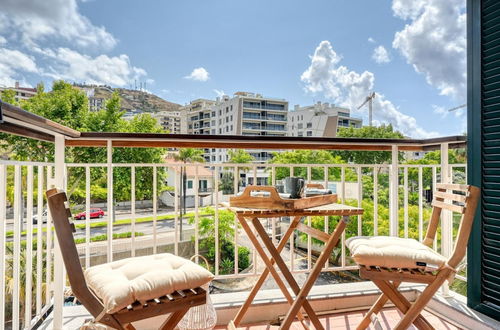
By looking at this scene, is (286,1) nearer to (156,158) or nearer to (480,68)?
(156,158)

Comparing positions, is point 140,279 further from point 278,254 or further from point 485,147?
point 485,147

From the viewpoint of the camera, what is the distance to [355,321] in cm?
183

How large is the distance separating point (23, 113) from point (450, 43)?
174 ft

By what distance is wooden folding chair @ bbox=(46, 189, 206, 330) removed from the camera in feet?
3.07

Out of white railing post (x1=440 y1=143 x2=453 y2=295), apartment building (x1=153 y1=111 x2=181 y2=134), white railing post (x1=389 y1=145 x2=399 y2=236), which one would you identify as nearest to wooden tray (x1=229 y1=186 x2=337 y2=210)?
white railing post (x1=389 y1=145 x2=399 y2=236)

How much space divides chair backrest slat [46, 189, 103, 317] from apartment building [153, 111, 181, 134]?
2006 inches

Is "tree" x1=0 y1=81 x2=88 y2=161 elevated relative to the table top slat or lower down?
elevated

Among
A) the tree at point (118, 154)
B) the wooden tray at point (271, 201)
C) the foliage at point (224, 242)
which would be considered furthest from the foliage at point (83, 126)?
the wooden tray at point (271, 201)

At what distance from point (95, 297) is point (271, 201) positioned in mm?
793

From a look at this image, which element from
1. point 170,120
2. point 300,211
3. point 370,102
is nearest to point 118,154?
point 300,211

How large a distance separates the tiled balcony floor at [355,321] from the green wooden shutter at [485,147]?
23 centimetres

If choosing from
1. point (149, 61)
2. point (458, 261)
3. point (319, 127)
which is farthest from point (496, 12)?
point (149, 61)

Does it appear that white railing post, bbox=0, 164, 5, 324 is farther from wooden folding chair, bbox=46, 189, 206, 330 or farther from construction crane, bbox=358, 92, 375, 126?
construction crane, bbox=358, 92, 375, 126


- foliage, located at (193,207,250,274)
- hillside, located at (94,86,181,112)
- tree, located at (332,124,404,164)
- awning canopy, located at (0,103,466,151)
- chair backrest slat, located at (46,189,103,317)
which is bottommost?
foliage, located at (193,207,250,274)
